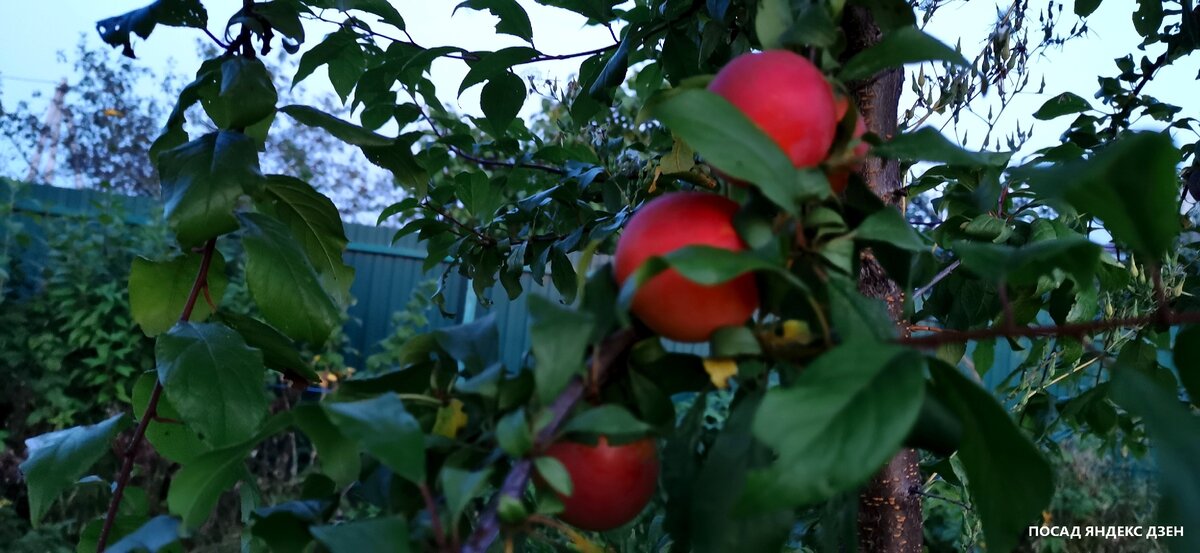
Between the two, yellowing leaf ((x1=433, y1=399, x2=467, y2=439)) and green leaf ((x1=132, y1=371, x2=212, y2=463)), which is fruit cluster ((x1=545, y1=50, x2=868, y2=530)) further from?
green leaf ((x1=132, y1=371, x2=212, y2=463))

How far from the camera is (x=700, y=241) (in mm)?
299

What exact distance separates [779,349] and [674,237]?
0.06 meters

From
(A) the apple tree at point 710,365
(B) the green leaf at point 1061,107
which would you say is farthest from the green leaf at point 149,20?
(B) the green leaf at point 1061,107

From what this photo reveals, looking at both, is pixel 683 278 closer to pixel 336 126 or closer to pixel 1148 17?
pixel 336 126

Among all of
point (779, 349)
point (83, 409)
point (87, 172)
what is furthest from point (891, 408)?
point (87, 172)

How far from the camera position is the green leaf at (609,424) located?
0.85 ft

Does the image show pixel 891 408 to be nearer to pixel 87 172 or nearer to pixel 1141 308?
pixel 1141 308

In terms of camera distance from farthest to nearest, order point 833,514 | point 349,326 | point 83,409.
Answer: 1. point 349,326
2. point 83,409
3. point 833,514

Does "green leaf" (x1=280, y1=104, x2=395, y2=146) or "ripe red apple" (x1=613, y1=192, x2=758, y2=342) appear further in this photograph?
"green leaf" (x1=280, y1=104, x2=395, y2=146)

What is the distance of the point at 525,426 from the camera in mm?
265

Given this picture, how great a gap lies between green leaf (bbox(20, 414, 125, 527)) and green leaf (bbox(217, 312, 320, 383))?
10 centimetres

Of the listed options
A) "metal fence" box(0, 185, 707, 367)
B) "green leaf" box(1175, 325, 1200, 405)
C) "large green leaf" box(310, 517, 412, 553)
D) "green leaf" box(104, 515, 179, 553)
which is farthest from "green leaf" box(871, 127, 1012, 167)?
"metal fence" box(0, 185, 707, 367)

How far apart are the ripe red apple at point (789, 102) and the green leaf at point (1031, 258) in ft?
0.21

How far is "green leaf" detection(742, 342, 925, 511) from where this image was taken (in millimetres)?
224
